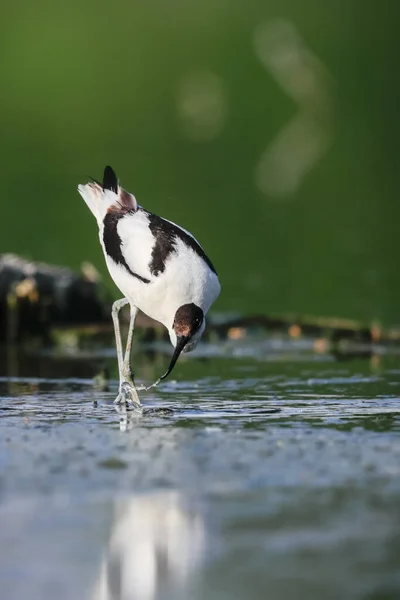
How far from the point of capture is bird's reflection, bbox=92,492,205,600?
484 cm

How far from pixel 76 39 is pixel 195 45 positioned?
3.20 metres

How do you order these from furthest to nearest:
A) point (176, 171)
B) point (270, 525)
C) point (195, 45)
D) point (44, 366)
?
point (195, 45) < point (176, 171) < point (44, 366) < point (270, 525)

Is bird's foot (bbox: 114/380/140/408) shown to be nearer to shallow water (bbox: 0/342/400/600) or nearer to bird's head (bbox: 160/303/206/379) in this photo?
shallow water (bbox: 0/342/400/600)

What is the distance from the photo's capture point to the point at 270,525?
5.51 m

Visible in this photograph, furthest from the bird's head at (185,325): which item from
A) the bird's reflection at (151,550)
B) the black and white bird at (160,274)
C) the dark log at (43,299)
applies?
the dark log at (43,299)

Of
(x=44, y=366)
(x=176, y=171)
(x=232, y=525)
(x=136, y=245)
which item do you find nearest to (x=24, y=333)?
(x=44, y=366)

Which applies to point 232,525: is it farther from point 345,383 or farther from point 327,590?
point 345,383

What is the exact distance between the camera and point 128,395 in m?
9.71

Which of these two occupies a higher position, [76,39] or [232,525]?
[76,39]

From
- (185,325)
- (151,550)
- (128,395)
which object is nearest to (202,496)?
(151,550)

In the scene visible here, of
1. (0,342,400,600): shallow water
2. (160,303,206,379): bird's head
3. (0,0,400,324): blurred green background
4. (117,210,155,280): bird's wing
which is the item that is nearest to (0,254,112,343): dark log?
(117,210,155,280): bird's wing

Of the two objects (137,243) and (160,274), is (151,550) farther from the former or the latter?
(137,243)

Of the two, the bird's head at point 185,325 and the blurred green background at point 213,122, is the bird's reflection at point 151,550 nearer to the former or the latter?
A: the bird's head at point 185,325

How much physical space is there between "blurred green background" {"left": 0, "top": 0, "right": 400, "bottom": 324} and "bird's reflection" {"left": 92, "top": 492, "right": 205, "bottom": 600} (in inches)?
635
